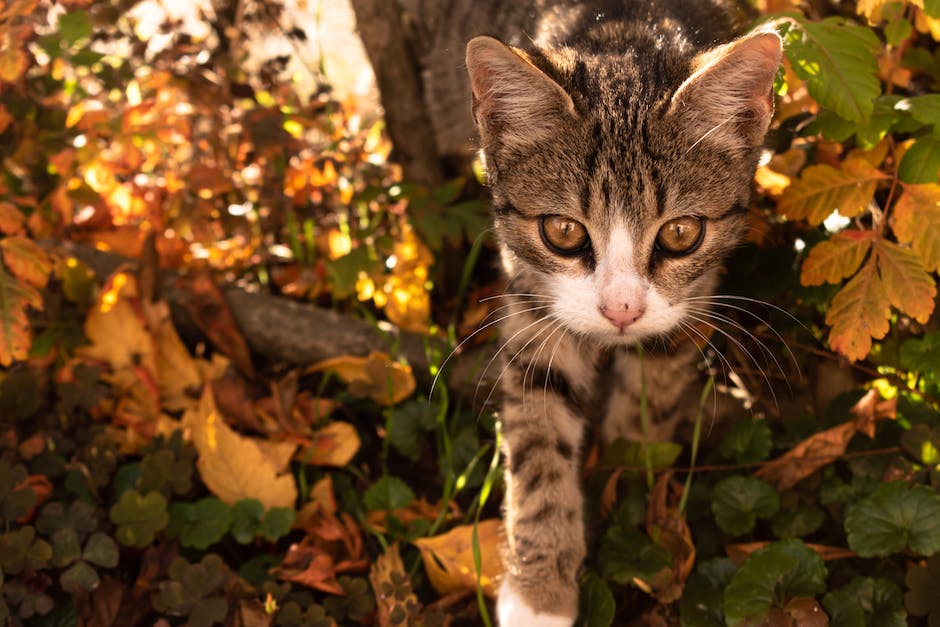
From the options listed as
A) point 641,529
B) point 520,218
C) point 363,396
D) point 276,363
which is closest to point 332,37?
point 276,363

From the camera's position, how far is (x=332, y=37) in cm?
477

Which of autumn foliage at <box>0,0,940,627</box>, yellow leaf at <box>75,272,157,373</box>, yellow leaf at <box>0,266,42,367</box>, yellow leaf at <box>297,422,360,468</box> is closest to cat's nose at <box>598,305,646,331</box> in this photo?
autumn foliage at <box>0,0,940,627</box>

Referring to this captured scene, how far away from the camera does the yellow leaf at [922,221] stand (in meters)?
1.93

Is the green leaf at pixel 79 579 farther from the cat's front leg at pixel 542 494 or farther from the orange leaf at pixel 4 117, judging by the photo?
the orange leaf at pixel 4 117

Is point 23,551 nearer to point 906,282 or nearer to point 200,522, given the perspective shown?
point 200,522

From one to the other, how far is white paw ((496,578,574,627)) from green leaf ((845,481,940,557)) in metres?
0.70

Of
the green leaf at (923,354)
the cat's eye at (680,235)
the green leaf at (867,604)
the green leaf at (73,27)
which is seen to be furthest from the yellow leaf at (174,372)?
the green leaf at (923,354)

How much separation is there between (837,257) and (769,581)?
0.76 meters

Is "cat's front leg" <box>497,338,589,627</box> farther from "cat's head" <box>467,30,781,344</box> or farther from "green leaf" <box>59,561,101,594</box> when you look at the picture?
"green leaf" <box>59,561,101,594</box>

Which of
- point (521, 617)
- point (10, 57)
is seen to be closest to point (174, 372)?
point (10, 57)

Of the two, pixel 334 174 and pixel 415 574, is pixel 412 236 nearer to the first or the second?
pixel 334 174

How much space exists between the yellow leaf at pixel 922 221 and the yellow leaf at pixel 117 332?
217 cm

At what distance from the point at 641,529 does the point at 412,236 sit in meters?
1.35

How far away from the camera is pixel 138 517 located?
2322mm
